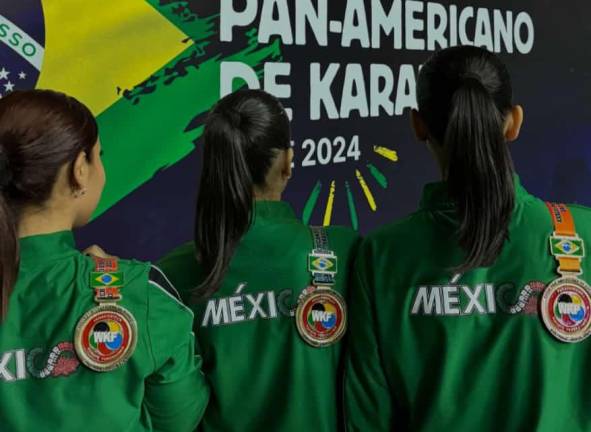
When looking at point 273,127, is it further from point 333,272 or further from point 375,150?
point 375,150

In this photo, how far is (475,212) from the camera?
1.06 m

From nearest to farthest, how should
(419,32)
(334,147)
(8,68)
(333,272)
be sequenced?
(333,272) → (8,68) → (334,147) → (419,32)

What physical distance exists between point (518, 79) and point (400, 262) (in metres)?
2.11

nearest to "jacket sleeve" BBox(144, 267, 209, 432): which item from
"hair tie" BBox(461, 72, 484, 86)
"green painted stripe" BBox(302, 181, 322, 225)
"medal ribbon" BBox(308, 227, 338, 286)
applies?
"medal ribbon" BBox(308, 227, 338, 286)

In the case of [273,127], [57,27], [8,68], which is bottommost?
[273,127]

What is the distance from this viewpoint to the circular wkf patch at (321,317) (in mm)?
1208

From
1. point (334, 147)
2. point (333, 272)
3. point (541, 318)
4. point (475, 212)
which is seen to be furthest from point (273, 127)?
point (334, 147)

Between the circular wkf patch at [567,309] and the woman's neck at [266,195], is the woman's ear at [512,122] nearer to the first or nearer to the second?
the circular wkf patch at [567,309]

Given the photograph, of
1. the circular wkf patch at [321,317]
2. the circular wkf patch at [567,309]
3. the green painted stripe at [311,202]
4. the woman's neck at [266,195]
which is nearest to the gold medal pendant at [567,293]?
the circular wkf patch at [567,309]

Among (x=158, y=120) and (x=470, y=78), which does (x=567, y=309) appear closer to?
(x=470, y=78)

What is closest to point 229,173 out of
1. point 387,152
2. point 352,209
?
point 352,209

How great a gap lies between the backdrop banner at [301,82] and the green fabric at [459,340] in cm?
109

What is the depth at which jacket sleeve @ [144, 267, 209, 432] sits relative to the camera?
1055 mm

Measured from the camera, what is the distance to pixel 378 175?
2627 millimetres
